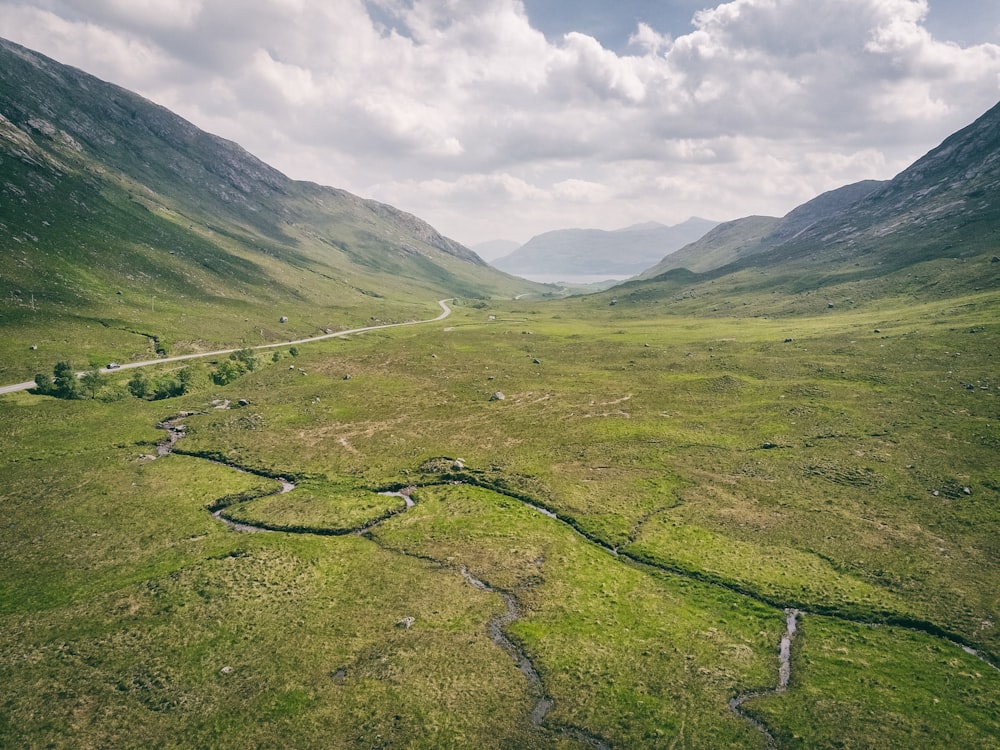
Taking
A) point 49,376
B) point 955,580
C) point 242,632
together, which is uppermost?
point 49,376

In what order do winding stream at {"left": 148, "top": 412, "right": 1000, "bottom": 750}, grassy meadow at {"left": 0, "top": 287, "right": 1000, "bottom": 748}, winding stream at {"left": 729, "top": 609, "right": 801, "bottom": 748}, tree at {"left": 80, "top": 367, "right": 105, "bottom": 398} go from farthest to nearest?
tree at {"left": 80, "top": 367, "right": 105, "bottom": 398} < grassy meadow at {"left": 0, "top": 287, "right": 1000, "bottom": 748} < winding stream at {"left": 729, "top": 609, "right": 801, "bottom": 748} < winding stream at {"left": 148, "top": 412, "right": 1000, "bottom": 750}

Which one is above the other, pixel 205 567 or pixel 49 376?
pixel 49 376

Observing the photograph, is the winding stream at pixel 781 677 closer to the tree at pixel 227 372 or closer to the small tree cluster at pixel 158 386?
the small tree cluster at pixel 158 386

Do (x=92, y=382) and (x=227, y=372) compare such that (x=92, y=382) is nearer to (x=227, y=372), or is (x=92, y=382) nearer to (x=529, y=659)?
(x=227, y=372)

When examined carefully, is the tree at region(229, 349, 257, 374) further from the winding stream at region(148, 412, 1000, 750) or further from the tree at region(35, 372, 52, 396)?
the winding stream at region(148, 412, 1000, 750)

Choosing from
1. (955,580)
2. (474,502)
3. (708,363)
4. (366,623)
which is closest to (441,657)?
(366,623)

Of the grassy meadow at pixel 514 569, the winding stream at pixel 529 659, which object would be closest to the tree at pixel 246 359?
the grassy meadow at pixel 514 569

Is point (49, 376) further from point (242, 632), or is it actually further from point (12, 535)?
point (242, 632)

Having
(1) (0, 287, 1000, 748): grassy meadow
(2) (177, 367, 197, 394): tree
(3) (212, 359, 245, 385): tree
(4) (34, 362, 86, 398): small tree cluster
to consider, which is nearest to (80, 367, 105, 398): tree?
(4) (34, 362, 86, 398): small tree cluster

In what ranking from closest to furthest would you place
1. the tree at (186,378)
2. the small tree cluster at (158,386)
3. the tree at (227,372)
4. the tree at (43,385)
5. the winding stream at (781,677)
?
the winding stream at (781,677) < the tree at (43,385) < the small tree cluster at (158,386) < the tree at (186,378) < the tree at (227,372)
